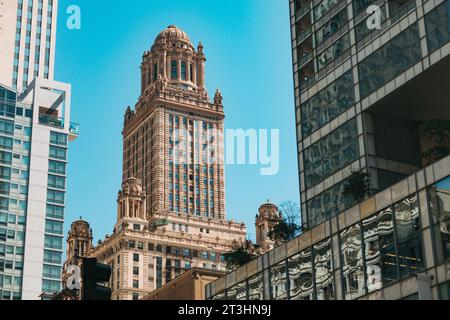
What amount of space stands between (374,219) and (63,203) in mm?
117660

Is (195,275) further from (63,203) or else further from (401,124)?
(63,203)

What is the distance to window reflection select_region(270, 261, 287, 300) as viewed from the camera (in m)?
59.0

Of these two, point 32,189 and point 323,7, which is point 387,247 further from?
point 32,189

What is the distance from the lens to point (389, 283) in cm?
5003

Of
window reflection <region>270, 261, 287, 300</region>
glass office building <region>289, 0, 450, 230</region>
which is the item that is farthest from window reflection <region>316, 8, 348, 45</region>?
window reflection <region>270, 261, 287, 300</region>

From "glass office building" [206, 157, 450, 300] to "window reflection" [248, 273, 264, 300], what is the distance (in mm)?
13

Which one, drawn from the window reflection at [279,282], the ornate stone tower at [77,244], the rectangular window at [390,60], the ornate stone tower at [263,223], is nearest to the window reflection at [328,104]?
the rectangular window at [390,60]

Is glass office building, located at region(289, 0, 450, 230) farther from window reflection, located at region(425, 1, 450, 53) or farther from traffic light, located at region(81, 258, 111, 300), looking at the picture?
traffic light, located at region(81, 258, 111, 300)

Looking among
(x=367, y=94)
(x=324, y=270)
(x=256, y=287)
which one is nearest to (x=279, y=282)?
(x=256, y=287)

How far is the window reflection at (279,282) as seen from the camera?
59.0 meters

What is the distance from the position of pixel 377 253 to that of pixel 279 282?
9946mm

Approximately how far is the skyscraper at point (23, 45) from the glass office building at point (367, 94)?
418 ft

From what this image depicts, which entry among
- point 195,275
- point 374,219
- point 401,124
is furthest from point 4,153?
point 374,219

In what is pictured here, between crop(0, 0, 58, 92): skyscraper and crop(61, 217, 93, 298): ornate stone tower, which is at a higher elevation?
crop(0, 0, 58, 92): skyscraper
